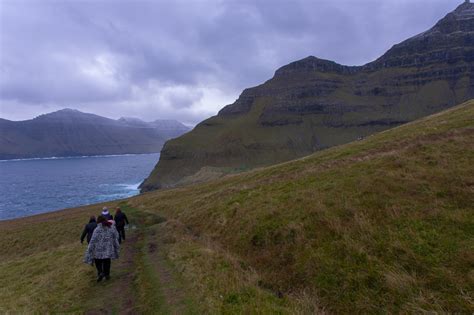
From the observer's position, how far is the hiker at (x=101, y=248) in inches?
496

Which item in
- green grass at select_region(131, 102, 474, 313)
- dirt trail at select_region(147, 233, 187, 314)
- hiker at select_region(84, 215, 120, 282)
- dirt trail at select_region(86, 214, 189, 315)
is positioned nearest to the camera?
green grass at select_region(131, 102, 474, 313)

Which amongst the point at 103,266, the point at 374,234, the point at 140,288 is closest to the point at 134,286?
the point at 140,288

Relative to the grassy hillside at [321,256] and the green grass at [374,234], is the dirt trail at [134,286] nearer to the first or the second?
the grassy hillside at [321,256]

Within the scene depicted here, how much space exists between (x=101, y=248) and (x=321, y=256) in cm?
913

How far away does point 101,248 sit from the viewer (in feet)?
41.4

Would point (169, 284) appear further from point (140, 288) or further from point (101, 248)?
point (101, 248)

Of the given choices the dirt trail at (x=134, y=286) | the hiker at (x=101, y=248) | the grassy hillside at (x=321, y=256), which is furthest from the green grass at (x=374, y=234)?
the hiker at (x=101, y=248)

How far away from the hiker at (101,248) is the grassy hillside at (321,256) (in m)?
0.68

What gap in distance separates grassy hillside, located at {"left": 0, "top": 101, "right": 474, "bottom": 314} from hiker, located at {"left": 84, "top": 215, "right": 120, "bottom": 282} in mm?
677

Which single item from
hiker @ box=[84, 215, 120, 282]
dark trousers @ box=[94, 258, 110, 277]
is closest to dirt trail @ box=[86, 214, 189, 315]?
dark trousers @ box=[94, 258, 110, 277]

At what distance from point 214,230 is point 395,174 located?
421 inches

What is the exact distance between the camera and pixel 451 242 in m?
9.19

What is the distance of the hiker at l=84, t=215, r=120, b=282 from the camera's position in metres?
12.6

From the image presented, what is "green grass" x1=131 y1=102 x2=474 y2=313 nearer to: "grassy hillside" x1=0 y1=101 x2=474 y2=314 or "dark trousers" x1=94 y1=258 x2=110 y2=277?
"grassy hillside" x1=0 y1=101 x2=474 y2=314
